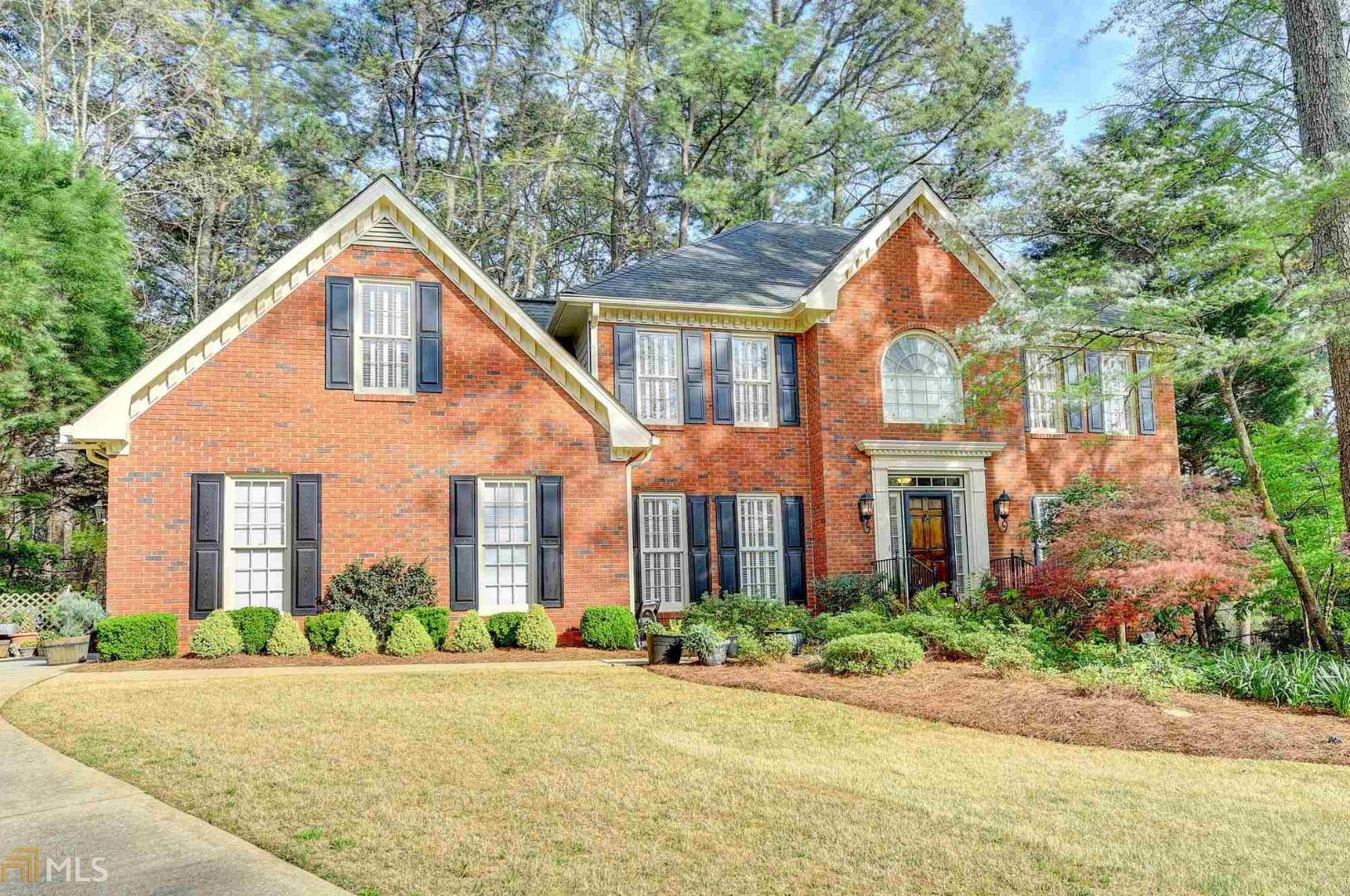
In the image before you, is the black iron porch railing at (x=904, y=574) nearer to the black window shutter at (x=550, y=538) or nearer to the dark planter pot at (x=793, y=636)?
the dark planter pot at (x=793, y=636)

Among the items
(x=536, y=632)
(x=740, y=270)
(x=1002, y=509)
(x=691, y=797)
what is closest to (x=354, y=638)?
(x=536, y=632)

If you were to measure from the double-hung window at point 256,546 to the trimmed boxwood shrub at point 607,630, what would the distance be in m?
4.26

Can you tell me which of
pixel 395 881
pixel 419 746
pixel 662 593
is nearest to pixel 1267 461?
pixel 662 593

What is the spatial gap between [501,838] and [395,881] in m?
0.73

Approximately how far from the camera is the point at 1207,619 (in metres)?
12.6

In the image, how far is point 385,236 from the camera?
13805mm

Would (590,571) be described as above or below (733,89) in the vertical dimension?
below

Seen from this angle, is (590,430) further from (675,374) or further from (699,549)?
(699,549)

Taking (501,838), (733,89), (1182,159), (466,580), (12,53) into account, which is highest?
(733,89)

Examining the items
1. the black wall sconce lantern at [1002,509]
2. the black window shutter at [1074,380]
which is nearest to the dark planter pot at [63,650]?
the black wall sconce lantern at [1002,509]

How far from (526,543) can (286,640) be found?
141 inches

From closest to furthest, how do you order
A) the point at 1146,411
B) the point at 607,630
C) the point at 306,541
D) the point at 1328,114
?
the point at 1328,114, the point at 306,541, the point at 607,630, the point at 1146,411

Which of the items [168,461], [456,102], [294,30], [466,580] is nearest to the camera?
[168,461]

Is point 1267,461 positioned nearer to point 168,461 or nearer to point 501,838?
point 501,838
